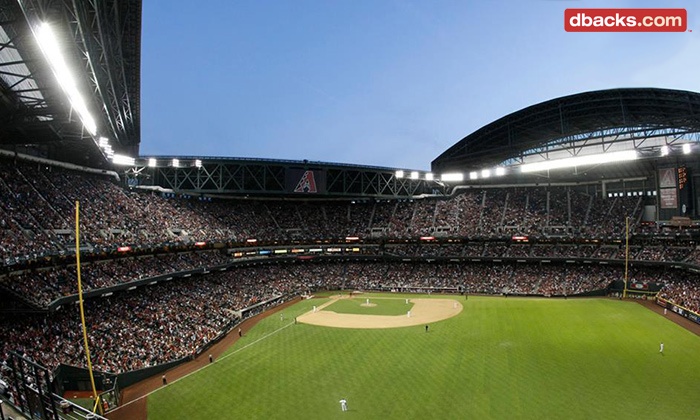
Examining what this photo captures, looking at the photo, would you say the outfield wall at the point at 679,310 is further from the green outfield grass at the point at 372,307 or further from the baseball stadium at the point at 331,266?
the green outfield grass at the point at 372,307

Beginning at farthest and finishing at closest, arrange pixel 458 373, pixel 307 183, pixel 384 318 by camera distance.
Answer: pixel 307 183
pixel 384 318
pixel 458 373

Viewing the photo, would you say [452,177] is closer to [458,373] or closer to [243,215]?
[243,215]

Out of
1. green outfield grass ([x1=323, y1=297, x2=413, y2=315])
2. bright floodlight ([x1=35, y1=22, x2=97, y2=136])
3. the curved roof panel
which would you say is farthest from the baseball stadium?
green outfield grass ([x1=323, y1=297, x2=413, y2=315])

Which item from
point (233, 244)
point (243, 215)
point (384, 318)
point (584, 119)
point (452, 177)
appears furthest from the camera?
point (452, 177)

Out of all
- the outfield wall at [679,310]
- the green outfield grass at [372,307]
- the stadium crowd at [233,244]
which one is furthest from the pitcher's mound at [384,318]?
the outfield wall at [679,310]

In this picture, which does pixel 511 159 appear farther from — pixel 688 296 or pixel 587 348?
pixel 587 348

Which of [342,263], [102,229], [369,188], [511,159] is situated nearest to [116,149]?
[102,229]

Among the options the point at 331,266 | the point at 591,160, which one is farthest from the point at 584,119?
the point at 331,266
